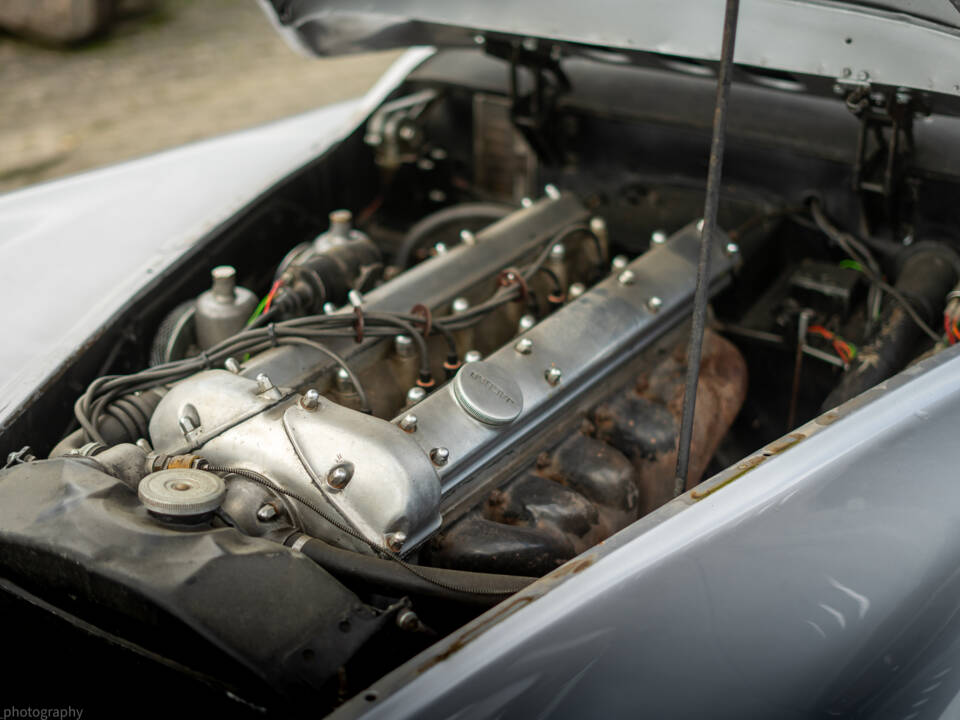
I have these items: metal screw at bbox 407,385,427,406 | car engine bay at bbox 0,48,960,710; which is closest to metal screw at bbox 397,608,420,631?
car engine bay at bbox 0,48,960,710

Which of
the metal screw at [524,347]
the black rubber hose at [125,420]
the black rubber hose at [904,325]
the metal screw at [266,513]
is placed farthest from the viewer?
the black rubber hose at [904,325]

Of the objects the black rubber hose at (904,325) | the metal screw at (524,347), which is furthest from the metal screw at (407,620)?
the black rubber hose at (904,325)

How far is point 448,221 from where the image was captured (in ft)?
7.89

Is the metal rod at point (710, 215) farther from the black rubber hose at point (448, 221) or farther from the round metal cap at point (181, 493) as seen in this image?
the black rubber hose at point (448, 221)

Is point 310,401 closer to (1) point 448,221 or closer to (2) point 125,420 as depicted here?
(2) point 125,420

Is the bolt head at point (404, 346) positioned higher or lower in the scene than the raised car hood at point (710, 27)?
lower

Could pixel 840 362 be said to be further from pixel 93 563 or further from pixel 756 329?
pixel 93 563

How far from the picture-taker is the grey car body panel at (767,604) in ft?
3.39

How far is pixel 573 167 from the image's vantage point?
8.33 ft

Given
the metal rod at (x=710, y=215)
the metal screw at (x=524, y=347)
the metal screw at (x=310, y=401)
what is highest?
the metal rod at (x=710, y=215)

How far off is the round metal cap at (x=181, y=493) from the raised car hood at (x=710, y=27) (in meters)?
1.23

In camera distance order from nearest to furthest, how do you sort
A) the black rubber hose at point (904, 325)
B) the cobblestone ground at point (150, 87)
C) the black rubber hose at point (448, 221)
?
the black rubber hose at point (904, 325) < the black rubber hose at point (448, 221) < the cobblestone ground at point (150, 87)

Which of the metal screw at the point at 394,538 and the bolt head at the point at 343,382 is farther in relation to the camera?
the bolt head at the point at 343,382

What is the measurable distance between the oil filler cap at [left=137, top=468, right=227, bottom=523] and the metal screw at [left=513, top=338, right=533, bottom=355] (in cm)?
62
